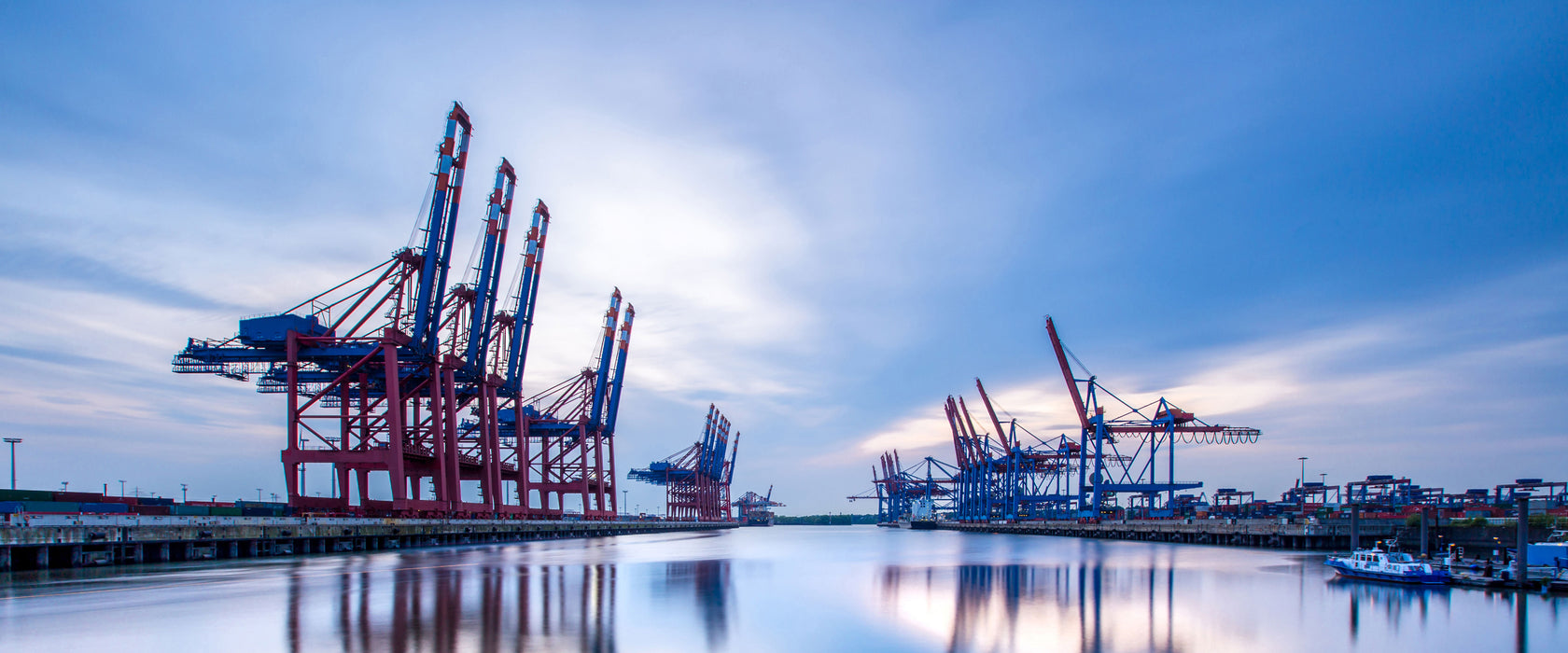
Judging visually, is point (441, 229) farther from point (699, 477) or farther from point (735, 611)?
point (699, 477)

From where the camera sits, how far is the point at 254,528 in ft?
128

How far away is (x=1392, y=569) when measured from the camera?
100 feet

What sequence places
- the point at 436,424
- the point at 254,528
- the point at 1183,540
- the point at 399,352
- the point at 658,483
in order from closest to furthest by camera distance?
the point at 254,528, the point at 399,352, the point at 436,424, the point at 1183,540, the point at 658,483

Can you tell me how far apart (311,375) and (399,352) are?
17.0 feet

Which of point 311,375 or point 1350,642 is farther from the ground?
point 311,375

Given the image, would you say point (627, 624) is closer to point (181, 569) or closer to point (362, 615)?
point (362, 615)

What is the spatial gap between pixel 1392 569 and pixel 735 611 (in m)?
21.3

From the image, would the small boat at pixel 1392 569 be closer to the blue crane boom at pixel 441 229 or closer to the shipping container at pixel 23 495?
the blue crane boom at pixel 441 229

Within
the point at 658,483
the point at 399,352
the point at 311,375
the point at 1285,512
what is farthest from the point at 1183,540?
the point at 658,483

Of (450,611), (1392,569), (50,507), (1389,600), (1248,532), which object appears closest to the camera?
(450,611)

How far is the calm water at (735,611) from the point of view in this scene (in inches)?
695

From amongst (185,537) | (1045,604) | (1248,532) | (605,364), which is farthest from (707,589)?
(605,364)

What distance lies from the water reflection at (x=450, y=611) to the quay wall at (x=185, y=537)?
7119mm

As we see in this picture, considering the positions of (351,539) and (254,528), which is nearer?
(254,528)
